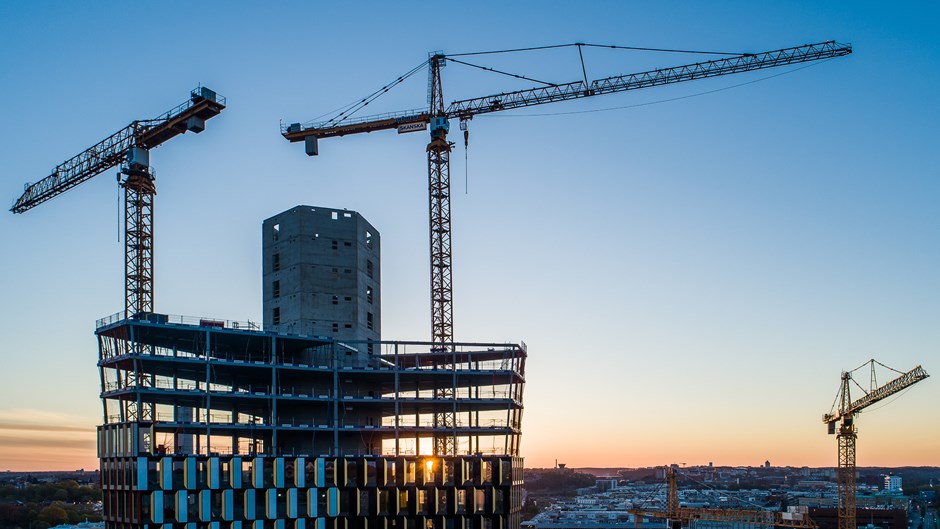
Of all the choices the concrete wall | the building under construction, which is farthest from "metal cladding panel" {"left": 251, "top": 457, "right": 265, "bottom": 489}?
the concrete wall

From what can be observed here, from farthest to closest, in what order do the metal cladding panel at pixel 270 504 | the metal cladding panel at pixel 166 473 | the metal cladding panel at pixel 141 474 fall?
the metal cladding panel at pixel 270 504 < the metal cladding panel at pixel 166 473 < the metal cladding panel at pixel 141 474

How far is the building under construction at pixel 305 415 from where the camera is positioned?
123m

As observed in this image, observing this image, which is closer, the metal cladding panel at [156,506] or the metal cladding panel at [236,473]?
the metal cladding panel at [156,506]

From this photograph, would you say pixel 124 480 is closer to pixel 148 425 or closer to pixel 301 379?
pixel 148 425

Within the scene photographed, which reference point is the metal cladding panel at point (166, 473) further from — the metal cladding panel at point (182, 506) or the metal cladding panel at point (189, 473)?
the metal cladding panel at point (189, 473)

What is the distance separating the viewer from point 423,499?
135 meters

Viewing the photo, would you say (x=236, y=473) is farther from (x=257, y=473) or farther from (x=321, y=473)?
(x=321, y=473)

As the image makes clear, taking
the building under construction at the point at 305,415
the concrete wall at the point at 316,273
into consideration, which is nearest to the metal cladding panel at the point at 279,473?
the building under construction at the point at 305,415

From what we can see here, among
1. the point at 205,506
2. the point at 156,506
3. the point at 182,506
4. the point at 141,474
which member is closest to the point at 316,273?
the point at 205,506

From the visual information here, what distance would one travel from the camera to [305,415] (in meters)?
140

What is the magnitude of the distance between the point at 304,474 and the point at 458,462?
861 inches

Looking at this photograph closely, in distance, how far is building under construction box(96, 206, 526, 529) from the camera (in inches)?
4843

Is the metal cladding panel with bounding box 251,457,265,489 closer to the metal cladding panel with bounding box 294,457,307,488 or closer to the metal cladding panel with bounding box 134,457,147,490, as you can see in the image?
the metal cladding panel with bounding box 294,457,307,488

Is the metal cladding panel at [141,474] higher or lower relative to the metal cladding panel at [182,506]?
higher
